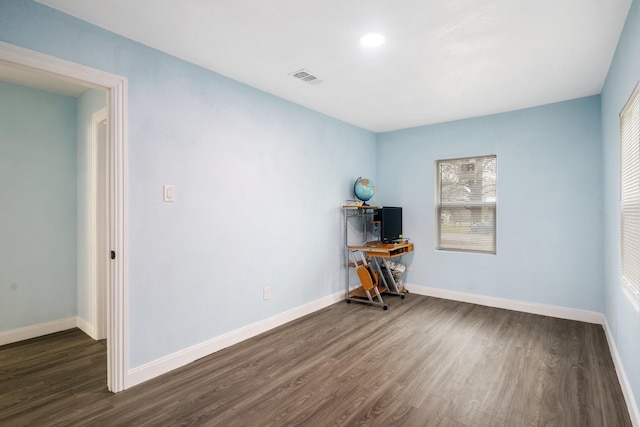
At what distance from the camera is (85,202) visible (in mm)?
3510

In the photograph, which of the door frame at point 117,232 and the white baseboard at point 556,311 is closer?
the white baseboard at point 556,311

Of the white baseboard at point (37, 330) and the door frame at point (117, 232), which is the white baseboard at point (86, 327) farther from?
the door frame at point (117, 232)

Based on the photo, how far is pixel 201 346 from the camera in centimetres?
279

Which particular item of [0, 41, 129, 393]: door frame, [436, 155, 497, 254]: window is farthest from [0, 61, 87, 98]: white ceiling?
[436, 155, 497, 254]: window

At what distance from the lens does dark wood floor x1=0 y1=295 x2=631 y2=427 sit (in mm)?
2012

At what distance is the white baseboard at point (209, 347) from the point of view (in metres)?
2.41

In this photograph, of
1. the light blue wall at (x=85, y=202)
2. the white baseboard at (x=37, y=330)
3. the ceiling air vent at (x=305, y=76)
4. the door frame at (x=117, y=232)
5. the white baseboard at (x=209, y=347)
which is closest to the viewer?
the door frame at (x=117, y=232)

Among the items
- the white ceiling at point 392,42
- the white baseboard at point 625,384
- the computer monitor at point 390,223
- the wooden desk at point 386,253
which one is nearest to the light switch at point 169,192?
the white ceiling at point 392,42

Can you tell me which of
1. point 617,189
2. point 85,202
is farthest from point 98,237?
point 617,189

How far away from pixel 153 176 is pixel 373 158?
347cm

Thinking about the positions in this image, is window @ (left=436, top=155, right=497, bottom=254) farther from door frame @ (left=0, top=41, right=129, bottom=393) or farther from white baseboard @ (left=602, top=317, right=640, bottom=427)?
door frame @ (left=0, top=41, right=129, bottom=393)

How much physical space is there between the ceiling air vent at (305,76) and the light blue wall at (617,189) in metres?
2.19

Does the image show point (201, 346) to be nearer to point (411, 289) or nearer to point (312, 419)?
point (312, 419)

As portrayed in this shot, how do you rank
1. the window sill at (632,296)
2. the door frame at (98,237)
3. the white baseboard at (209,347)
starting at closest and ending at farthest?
the window sill at (632,296) → the white baseboard at (209,347) → the door frame at (98,237)
